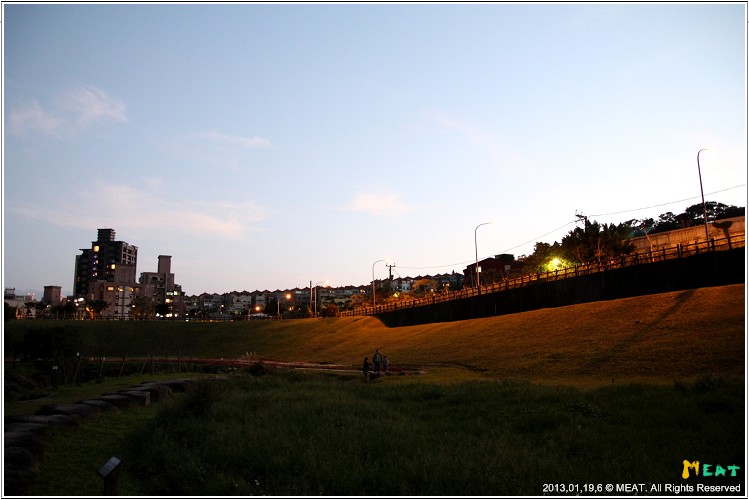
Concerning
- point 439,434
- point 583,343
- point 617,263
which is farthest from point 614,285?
point 439,434

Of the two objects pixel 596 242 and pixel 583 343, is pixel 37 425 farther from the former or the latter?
pixel 596 242

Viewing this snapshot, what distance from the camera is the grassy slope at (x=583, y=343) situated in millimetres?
27125

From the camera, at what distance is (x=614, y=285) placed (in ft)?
155

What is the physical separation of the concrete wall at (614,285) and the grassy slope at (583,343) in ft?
7.31

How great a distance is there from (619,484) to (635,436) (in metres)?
3.17

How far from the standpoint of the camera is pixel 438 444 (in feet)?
42.5

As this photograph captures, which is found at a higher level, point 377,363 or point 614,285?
point 614,285

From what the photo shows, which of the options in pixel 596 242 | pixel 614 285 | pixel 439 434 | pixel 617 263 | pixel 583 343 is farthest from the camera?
pixel 596 242

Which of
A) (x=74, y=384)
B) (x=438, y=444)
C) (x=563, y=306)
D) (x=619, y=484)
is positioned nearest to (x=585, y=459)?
(x=619, y=484)

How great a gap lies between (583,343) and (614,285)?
48.7ft

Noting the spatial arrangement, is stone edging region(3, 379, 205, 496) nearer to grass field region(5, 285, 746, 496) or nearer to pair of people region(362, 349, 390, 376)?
grass field region(5, 285, 746, 496)

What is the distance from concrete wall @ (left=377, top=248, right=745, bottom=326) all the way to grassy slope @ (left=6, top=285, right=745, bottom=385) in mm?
2229

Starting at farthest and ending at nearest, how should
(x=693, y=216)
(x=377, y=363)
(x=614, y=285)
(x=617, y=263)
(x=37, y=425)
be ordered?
(x=693, y=216) → (x=617, y=263) → (x=614, y=285) → (x=377, y=363) → (x=37, y=425)

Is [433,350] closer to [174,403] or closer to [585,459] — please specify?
[174,403]
